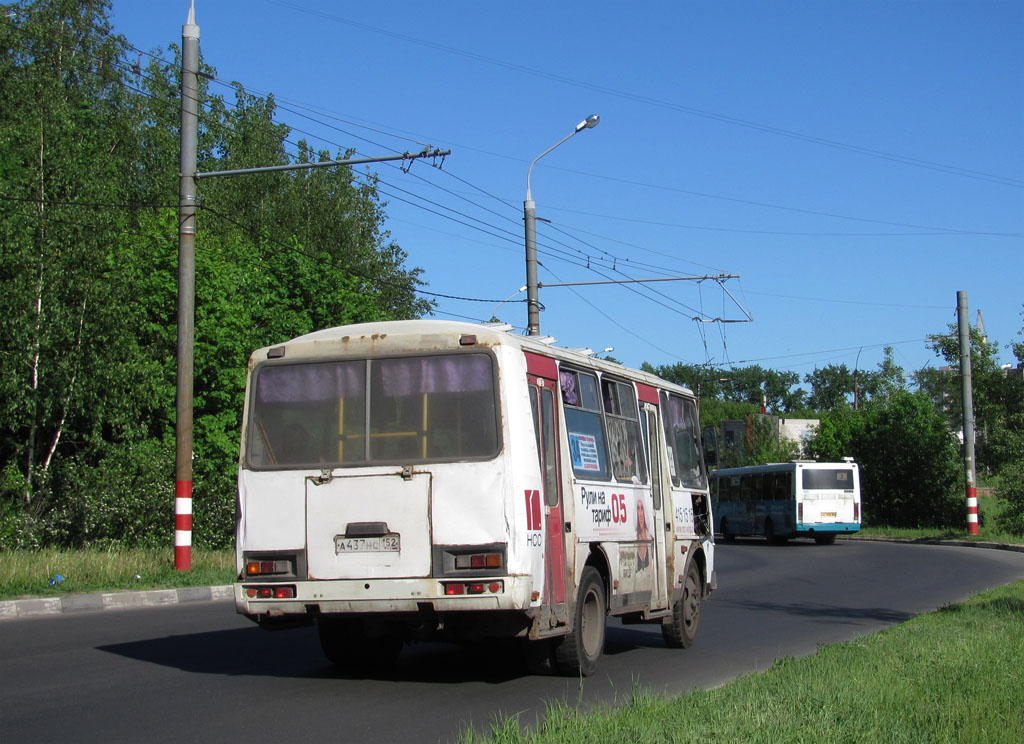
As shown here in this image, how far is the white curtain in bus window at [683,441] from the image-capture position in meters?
13.6

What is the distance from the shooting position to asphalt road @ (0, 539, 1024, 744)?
7629mm

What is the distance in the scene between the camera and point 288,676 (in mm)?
9938

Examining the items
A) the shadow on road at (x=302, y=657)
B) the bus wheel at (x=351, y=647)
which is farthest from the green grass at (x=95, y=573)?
the bus wheel at (x=351, y=647)

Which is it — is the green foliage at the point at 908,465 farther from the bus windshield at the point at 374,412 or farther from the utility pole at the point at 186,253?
the bus windshield at the point at 374,412

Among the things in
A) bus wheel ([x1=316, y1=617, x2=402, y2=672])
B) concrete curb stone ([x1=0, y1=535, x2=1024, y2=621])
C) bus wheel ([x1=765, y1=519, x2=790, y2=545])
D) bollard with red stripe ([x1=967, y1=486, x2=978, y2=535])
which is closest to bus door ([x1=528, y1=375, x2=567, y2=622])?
bus wheel ([x1=316, y1=617, x2=402, y2=672])

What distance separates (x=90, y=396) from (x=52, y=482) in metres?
2.45

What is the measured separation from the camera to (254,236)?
50812 millimetres

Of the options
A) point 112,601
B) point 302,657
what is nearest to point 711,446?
point 302,657

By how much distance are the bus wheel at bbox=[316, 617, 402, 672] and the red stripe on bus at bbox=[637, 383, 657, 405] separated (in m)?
3.73

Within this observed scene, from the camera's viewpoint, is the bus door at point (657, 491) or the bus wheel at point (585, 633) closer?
the bus wheel at point (585, 633)

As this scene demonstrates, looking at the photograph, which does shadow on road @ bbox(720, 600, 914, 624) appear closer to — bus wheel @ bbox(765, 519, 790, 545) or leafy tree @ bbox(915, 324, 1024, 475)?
bus wheel @ bbox(765, 519, 790, 545)

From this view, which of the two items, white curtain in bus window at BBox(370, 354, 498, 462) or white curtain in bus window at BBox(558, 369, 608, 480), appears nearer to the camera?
white curtain in bus window at BBox(370, 354, 498, 462)

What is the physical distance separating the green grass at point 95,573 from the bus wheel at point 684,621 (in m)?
8.34

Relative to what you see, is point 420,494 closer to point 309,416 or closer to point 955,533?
point 309,416
